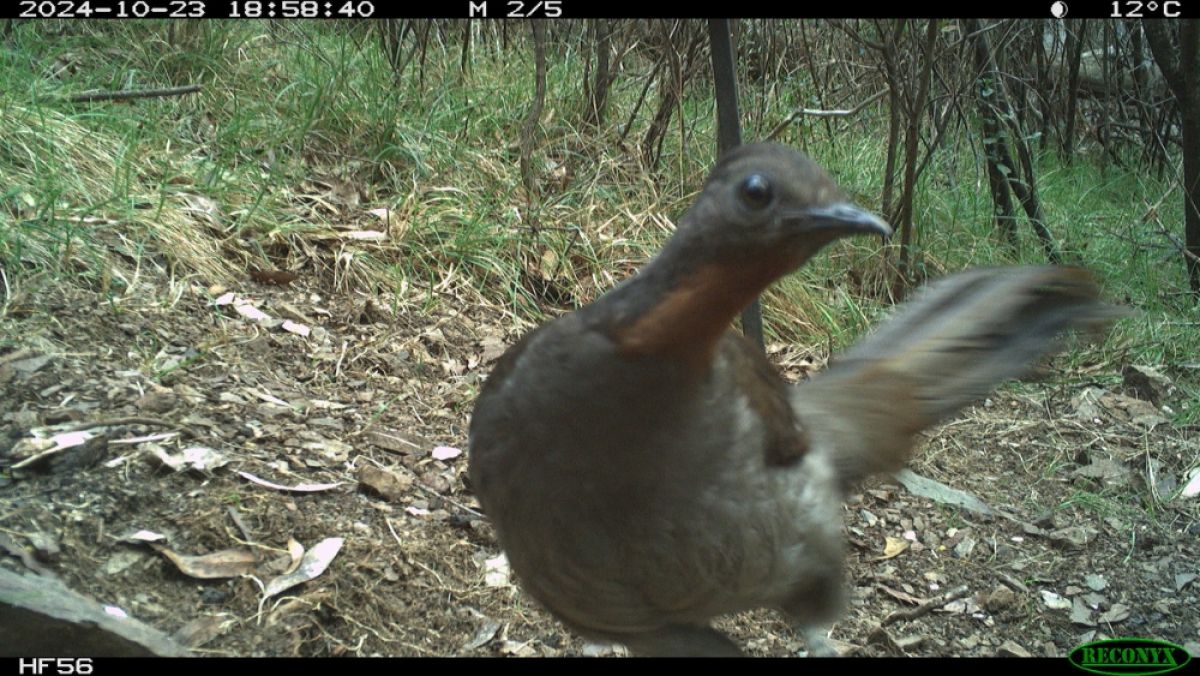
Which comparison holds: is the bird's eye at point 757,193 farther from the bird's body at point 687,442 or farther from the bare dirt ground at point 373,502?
the bare dirt ground at point 373,502

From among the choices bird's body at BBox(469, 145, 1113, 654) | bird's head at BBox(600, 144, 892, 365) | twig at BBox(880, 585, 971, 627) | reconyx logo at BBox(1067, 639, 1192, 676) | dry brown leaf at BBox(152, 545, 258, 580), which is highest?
bird's head at BBox(600, 144, 892, 365)

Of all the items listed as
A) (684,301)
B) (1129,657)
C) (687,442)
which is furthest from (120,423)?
(1129,657)

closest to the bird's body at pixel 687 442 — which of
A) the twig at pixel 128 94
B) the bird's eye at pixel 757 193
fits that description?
the bird's eye at pixel 757 193

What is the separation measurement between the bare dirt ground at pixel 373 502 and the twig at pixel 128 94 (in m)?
1.50

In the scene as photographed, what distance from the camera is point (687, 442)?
191 centimetres

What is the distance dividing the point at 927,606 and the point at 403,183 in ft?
10.3

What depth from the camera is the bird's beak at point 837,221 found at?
1.64 meters

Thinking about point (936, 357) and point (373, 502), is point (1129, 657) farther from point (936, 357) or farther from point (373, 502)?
point (373, 502)

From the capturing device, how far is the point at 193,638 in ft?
8.17

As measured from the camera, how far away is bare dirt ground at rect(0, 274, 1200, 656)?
2688 mm

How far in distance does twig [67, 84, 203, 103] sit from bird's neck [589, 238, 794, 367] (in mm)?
3956

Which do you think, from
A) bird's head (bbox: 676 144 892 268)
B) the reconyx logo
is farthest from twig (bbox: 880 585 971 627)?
bird's head (bbox: 676 144 892 268)
